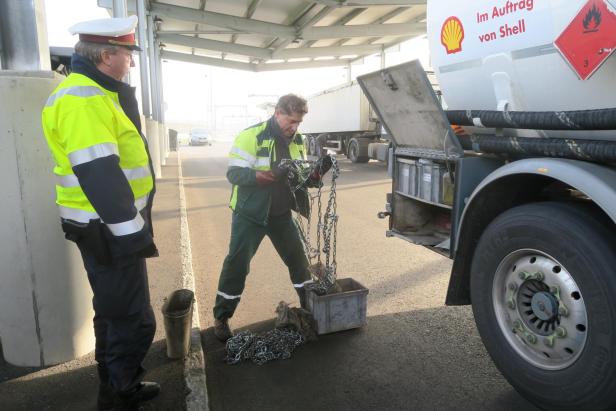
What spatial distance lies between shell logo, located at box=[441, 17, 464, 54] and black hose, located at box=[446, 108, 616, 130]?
1.35ft

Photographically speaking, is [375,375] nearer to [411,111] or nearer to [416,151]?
[416,151]

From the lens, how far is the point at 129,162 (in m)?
2.42

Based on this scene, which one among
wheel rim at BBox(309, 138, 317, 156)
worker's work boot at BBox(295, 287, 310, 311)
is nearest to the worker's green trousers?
worker's work boot at BBox(295, 287, 310, 311)

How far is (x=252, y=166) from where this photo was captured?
3508 mm

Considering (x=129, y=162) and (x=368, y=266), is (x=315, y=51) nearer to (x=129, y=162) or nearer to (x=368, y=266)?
(x=368, y=266)

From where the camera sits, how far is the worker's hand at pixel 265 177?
11.0ft

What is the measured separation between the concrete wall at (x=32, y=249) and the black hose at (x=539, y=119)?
2.61m

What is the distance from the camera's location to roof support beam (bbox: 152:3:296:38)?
51.0ft

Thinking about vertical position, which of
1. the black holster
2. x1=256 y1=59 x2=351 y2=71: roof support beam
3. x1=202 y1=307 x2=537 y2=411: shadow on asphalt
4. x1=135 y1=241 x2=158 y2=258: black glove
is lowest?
x1=202 y1=307 x2=537 y2=411: shadow on asphalt

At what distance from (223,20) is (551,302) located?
16067 millimetres

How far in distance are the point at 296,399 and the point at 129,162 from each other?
1680mm

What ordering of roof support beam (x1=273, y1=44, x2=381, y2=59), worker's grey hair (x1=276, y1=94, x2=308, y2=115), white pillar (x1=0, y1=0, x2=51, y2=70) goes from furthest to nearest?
1. roof support beam (x1=273, y1=44, x2=381, y2=59)
2. worker's grey hair (x1=276, y1=94, x2=308, y2=115)
3. white pillar (x1=0, y1=0, x2=51, y2=70)

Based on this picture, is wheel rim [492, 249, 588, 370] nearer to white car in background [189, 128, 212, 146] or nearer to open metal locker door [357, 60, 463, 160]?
open metal locker door [357, 60, 463, 160]

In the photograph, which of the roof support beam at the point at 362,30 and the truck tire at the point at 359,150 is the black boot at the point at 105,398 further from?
the truck tire at the point at 359,150
